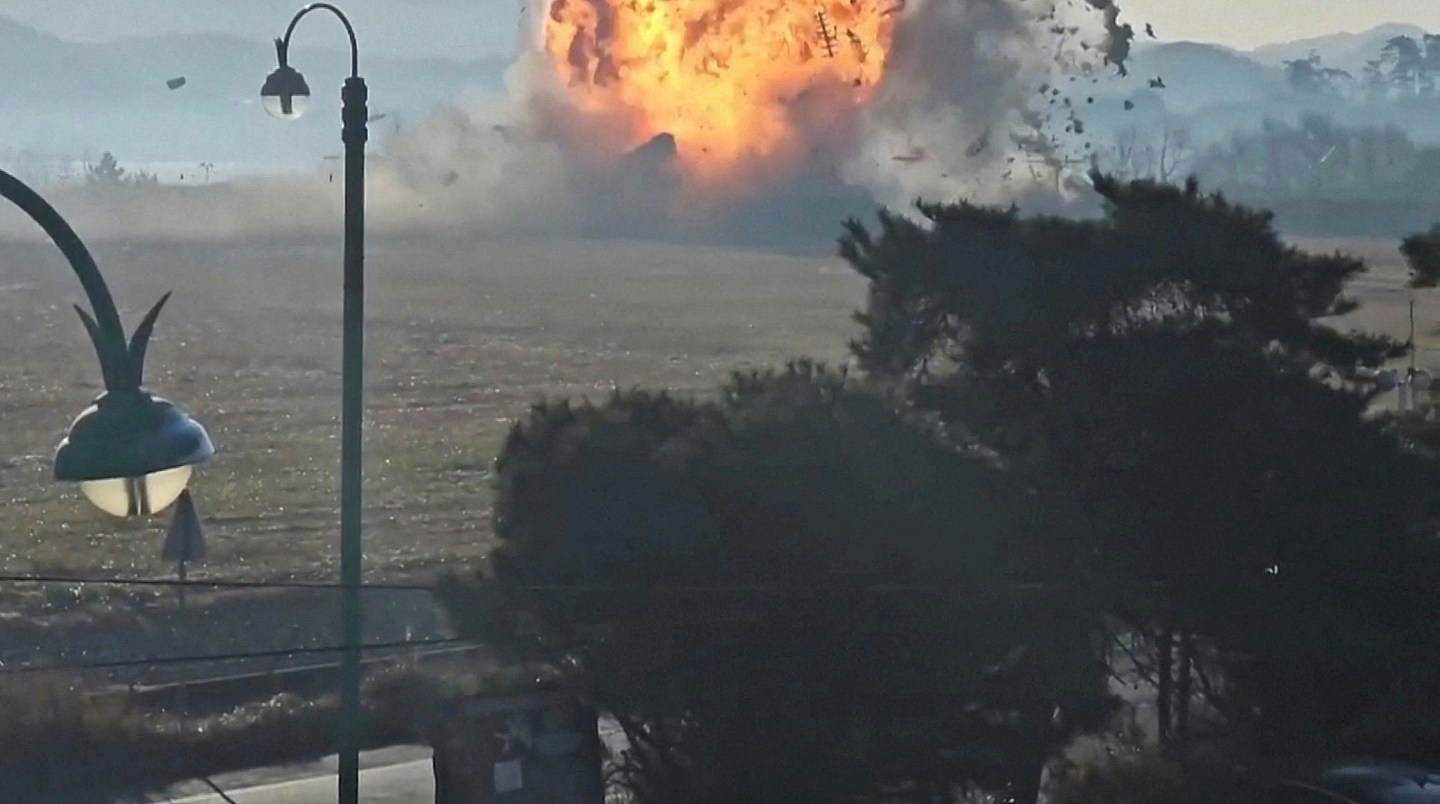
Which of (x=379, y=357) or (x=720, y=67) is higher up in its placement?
(x=720, y=67)

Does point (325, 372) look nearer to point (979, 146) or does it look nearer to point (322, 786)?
point (979, 146)

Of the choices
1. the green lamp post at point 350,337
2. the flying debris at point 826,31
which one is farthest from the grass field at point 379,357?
the green lamp post at point 350,337

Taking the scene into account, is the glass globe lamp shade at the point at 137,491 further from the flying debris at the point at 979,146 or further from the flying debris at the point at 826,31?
the flying debris at the point at 979,146

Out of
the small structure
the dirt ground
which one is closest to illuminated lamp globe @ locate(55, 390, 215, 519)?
the small structure

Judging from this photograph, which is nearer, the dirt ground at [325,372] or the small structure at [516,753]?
the small structure at [516,753]

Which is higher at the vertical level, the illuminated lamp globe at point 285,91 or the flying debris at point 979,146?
the flying debris at point 979,146

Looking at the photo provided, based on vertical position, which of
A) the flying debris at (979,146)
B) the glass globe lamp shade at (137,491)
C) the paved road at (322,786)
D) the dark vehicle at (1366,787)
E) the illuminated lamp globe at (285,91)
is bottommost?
the paved road at (322,786)

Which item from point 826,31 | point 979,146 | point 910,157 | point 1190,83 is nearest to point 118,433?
point 826,31

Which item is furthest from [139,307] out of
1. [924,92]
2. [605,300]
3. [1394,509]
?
[1394,509]
